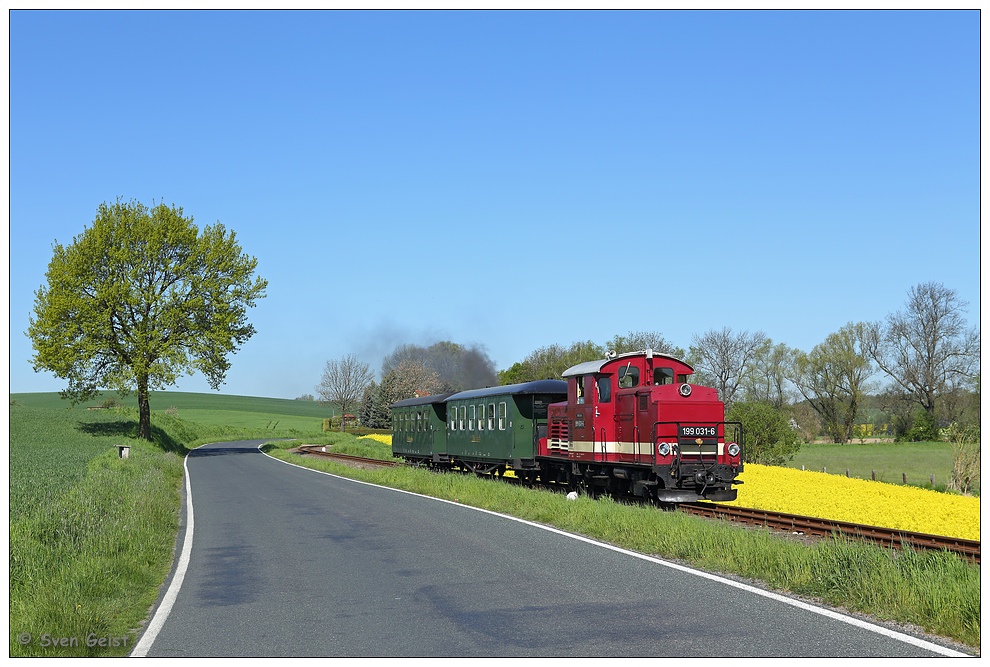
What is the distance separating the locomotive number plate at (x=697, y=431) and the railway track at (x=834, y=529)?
1646 mm

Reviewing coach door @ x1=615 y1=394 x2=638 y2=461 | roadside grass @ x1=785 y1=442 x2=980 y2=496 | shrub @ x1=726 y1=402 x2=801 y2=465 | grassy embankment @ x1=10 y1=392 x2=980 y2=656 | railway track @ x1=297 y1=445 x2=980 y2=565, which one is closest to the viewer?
grassy embankment @ x1=10 y1=392 x2=980 y2=656

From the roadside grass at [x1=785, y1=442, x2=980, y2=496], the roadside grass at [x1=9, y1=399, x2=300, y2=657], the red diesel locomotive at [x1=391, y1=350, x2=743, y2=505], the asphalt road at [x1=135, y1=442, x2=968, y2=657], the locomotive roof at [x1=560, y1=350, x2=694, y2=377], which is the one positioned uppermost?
the locomotive roof at [x1=560, y1=350, x2=694, y2=377]

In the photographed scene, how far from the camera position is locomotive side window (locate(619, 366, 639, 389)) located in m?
22.3

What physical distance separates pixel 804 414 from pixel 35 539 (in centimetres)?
8441

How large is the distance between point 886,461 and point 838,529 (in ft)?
159

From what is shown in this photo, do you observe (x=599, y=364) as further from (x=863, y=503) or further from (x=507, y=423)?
(x=863, y=503)

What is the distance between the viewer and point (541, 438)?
27578 mm

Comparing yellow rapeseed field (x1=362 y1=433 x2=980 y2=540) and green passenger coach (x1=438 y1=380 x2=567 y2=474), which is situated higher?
green passenger coach (x1=438 y1=380 x2=567 y2=474)

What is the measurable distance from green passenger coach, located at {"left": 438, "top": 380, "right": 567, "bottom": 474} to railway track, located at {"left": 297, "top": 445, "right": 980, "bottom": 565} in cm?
686

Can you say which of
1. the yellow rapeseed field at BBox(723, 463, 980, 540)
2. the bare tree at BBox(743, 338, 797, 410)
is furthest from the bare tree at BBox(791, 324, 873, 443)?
the yellow rapeseed field at BBox(723, 463, 980, 540)

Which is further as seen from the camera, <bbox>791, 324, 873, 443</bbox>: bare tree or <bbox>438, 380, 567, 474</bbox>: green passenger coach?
<bbox>791, 324, 873, 443</bbox>: bare tree

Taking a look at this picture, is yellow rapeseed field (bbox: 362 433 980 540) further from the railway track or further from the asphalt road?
the asphalt road

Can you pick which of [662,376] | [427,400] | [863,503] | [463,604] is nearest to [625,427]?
[662,376]

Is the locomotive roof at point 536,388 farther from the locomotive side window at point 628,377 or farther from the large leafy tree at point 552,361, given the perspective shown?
the large leafy tree at point 552,361
